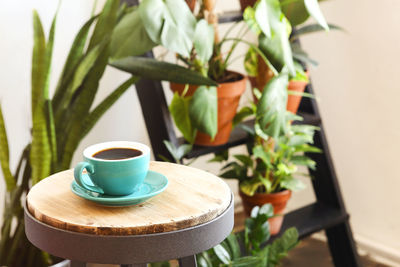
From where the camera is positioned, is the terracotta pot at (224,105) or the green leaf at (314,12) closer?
the green leaf at (314,12)

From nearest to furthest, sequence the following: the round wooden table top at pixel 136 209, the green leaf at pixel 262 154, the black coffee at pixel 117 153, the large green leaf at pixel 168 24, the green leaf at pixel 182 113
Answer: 1. the round wooden table top at pixel 136 209
2. the black coffee at pixel 117 153
3. the large green leaf at pixel 168 24
4. the green leaf at pixel 182 113
5. the green leaf at pixel 262 154

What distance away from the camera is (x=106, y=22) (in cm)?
143

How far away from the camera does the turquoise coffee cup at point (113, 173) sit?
869 millimetres

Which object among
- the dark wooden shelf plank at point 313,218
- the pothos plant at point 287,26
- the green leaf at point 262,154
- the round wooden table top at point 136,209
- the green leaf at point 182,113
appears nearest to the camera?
the round wooden table top at point 136,209

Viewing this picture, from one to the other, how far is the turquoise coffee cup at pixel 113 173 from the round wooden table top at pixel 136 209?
0.10 feet

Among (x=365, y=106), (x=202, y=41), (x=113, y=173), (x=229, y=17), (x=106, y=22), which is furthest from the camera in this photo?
(x=365, y=106)

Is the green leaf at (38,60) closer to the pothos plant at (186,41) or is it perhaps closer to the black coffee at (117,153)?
the pothos plant at (186,41)

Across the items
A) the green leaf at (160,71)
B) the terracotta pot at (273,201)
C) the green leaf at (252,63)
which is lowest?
the terracotta pot at (273,201)

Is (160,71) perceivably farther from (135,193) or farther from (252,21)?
(135,193)

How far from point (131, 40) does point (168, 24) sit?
0.13 metres

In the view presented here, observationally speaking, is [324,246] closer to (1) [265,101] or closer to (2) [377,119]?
(2) [377,119]

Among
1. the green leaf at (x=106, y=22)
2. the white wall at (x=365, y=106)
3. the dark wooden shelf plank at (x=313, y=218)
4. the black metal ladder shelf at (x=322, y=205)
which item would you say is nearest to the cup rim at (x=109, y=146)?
the green leaf at (x=106, y=22)

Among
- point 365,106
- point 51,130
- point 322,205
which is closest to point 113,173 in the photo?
point 51,130

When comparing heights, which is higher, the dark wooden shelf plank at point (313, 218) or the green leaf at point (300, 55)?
the green leaf at point (300, 55)
